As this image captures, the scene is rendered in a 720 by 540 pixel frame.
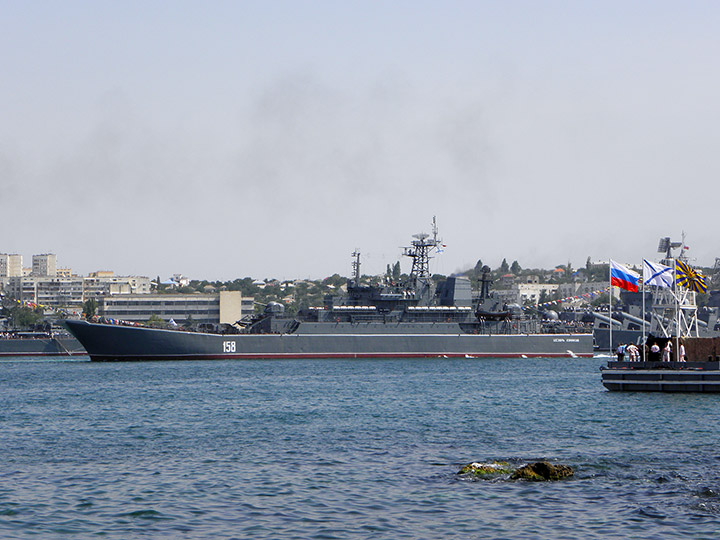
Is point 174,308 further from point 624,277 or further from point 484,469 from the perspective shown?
point 484,469

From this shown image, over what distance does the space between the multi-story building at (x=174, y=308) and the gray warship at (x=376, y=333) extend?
9227 centimetres

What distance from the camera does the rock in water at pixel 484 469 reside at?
2055cm

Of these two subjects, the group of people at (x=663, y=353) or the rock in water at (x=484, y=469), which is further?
the group of people at (x=663, y=353)

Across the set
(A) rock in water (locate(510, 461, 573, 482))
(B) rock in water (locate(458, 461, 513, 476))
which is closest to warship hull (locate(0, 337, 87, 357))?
(B) rock in water (locate(458, 461, 513, 476))

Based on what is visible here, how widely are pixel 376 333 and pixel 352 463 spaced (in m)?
58.8

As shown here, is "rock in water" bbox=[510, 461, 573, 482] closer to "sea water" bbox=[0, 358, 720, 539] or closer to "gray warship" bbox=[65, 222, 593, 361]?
"sea water" bbox=[0, 358, 720, 539]

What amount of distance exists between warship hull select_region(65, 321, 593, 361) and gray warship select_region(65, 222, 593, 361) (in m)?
0.09

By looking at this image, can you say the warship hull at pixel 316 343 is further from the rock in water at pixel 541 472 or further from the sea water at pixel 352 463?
the rock in water at pixel 541 472

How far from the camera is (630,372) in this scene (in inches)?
1524

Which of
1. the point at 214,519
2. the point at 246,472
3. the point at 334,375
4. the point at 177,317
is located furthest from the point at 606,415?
the point at 177,317

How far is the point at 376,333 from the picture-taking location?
81.6 metres

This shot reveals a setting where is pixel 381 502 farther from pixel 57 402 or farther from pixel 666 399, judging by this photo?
pixel 57 402

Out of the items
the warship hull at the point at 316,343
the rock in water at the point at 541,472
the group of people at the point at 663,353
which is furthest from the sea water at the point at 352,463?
the warship hull at the point at 316,343

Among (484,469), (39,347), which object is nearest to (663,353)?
(484,469)
